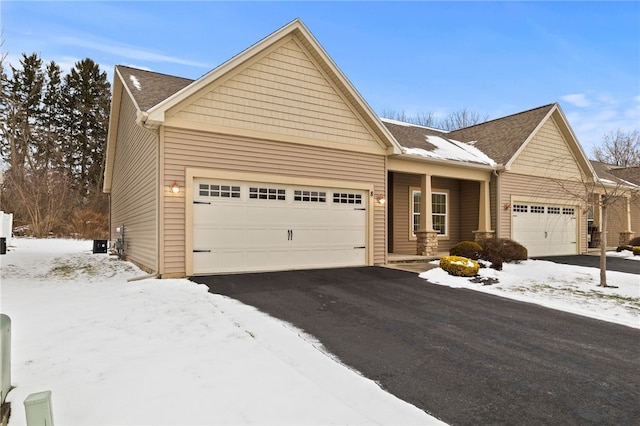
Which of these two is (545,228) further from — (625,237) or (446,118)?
(446,118)

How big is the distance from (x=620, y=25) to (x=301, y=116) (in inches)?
706

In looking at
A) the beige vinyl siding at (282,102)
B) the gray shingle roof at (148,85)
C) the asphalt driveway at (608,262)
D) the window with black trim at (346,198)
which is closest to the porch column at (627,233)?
the asphalt driveway at (608,262)

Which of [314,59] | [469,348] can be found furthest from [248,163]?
[469,348]

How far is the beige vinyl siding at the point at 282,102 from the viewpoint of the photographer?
8789 mm

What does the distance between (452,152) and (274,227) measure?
27.4 feet

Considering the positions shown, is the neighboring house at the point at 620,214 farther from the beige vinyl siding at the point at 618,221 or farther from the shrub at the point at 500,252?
the shrub at the point at 500,252

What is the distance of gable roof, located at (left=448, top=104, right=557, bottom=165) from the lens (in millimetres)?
14461

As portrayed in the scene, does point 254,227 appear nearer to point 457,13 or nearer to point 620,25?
point 457,13

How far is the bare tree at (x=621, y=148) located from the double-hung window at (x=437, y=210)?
3232 cm

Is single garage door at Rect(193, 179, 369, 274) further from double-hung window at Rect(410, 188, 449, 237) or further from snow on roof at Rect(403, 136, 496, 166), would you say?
double-hung window at Rect(410, 188, 449, 237)

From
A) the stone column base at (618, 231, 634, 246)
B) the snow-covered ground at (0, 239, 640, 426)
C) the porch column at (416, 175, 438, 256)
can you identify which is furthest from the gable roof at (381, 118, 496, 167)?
the stone column base at (618, 231, 634, 246)

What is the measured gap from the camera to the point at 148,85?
33.8 ft

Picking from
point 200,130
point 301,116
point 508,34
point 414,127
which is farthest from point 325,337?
point 508,34

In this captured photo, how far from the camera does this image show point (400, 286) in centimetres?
825
